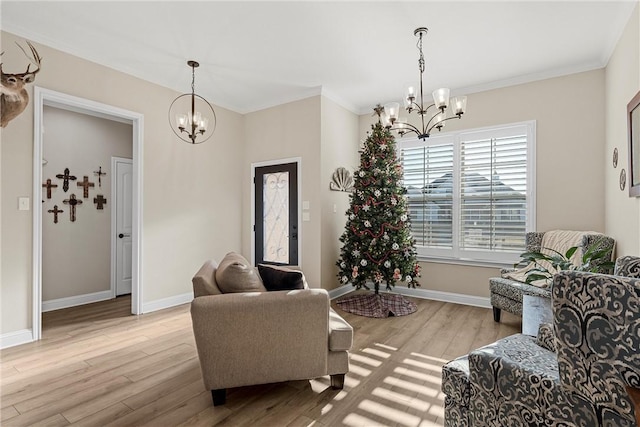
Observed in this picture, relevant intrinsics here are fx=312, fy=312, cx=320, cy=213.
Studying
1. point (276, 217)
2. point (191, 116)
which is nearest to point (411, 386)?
point (276, 217)

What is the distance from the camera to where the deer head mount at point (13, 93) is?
2682mm

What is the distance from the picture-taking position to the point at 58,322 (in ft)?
12.0

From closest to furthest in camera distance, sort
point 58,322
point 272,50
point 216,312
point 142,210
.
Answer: point 216,312
point 272,50
point 58,322
point 142,210

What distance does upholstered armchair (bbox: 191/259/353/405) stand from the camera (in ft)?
6.46

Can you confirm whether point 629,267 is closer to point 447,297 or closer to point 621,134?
point 621,134

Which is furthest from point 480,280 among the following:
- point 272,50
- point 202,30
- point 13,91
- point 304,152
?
point 13,91

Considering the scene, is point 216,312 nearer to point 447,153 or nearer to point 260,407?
point 260,407

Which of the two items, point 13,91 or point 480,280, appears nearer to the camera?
point 13,91

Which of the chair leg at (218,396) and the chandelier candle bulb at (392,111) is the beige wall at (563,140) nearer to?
the chandelier candle bulb at (392,111)

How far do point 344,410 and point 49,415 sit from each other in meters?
1.88

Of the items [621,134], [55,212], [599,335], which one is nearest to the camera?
[599,335]

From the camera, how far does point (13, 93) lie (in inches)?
108

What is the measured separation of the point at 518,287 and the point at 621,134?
171cm

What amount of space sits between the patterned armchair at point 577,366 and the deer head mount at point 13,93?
392 cm
